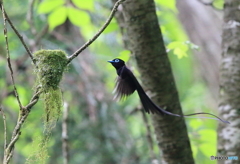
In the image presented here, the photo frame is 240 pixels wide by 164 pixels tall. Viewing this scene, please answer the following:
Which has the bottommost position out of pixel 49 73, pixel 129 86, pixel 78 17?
pixel 129 86

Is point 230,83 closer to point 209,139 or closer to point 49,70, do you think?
point 209,139

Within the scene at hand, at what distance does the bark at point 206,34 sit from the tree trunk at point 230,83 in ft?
7.39

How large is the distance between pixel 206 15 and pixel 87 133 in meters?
2.68

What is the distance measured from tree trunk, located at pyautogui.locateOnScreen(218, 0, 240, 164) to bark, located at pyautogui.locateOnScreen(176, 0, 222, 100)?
7.39ft

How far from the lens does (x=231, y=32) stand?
6.75 feet

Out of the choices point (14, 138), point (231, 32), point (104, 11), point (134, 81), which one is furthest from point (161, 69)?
point (104, 11)

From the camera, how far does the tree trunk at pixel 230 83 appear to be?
196 cm

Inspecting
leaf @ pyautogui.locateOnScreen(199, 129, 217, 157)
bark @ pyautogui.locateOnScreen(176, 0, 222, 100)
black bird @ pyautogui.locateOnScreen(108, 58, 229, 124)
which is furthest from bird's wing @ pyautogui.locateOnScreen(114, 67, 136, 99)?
bark @ pyautogui.locateOnScreen(176, 0, 222, 100)

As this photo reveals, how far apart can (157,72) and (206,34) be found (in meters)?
2.98

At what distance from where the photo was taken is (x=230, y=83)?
2.02m

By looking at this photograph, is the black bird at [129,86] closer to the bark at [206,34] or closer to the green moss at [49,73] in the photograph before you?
the green moss at [49,73]

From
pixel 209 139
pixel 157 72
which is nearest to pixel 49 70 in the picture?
pixel 157 72

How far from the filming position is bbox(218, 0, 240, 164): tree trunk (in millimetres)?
1957

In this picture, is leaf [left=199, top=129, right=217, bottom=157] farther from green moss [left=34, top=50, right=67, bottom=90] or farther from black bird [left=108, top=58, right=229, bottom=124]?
green moss [left=34, top=50, right=67, bottom=90]
